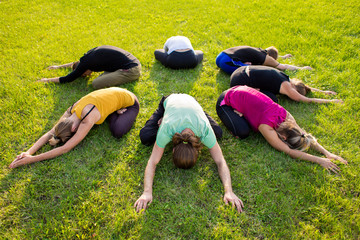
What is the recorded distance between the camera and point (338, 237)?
2785 mm

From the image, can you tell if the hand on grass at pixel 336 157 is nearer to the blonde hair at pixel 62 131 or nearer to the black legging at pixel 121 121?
the black legging at pixel 121 121

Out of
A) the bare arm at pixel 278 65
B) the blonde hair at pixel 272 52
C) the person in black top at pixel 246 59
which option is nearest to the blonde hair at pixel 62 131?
the person in black top at pixel 246 59

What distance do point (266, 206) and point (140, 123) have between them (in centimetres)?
271

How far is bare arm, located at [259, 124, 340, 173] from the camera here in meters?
3.54

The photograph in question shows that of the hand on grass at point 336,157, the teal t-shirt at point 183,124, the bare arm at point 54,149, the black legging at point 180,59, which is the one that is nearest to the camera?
the teal t-shirt at point 183,124

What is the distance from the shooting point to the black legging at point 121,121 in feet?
13.8

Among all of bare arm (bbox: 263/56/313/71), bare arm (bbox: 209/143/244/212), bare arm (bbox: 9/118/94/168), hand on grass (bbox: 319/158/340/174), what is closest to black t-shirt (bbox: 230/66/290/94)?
bare arm (bbox: 263/56/313/71)

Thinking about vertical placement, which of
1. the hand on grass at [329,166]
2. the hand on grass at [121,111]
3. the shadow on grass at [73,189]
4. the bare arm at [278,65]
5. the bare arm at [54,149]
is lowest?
the shadow on grass at [73,189]

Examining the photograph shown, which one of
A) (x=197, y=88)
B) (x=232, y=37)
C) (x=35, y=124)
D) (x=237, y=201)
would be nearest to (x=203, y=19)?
(x=232, y=37)

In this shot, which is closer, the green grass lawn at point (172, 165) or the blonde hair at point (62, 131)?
the green grass lawn at point (172, 165)

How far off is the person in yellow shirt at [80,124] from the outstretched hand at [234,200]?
7.17 ft

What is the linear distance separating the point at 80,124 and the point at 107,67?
2.09 metres

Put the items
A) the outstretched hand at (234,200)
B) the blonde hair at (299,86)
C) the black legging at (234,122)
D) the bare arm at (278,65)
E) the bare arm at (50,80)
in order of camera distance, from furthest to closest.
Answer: the bare arm at (278,65) → the bare arm at (50,80) → the blonde hair at (299,86) → the black legging at (234,122) → the outstretched hand at (234,200)

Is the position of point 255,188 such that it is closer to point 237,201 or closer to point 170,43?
point 237,201
